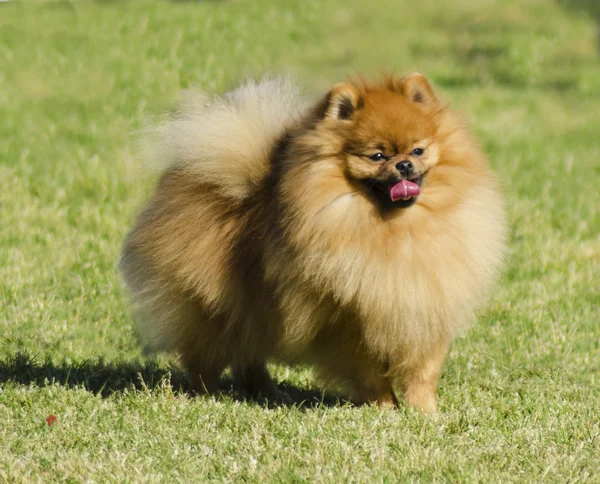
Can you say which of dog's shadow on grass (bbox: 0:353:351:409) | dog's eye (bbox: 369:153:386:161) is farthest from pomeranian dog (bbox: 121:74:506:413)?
dog's shadow on grass (bbox: 0:353:351:409)

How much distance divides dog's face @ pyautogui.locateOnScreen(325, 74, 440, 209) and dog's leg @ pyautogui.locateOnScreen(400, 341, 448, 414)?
0.87 metres

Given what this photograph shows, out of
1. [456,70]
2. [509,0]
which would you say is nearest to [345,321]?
[456,70]

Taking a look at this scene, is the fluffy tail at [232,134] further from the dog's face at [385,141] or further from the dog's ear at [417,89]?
the dog's ear at [417,89]

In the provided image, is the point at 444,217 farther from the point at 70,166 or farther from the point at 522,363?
the point at 70,166

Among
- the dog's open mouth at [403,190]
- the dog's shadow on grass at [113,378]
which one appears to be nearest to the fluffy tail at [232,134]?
the dog's open mouth at [403,190]

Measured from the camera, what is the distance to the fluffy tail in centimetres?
480

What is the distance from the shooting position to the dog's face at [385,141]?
171 inches

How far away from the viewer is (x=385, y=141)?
4.36 m

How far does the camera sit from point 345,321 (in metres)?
4.67

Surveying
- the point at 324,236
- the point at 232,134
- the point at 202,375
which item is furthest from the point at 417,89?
the point at 202,375

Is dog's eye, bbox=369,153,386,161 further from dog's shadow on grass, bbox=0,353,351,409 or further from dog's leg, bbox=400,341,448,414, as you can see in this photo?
dog's shadow on grass, bbox=0,353,351,409

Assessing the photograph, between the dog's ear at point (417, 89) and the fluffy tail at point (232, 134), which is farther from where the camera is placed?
the fluffy tail at point (232, 134)

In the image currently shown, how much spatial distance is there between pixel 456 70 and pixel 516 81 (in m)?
0.92

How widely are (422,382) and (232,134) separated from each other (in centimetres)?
161
